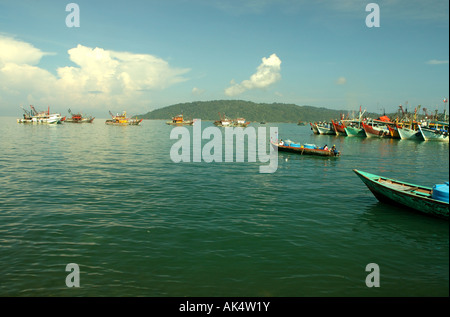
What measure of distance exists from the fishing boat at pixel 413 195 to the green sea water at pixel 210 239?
0.53 meters

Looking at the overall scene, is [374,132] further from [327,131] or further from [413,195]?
[413,195]

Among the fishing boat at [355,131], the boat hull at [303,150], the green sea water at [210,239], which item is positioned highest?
the fishing boat at [355,131]

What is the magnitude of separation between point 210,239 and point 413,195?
11750 millimetres

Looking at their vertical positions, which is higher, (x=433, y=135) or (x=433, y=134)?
(x=433, y=134)

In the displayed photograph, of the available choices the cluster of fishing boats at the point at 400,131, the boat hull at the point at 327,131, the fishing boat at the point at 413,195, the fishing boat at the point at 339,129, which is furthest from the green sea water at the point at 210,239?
the boat hull at the point at 327,131

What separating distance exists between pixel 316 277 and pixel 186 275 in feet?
15.3

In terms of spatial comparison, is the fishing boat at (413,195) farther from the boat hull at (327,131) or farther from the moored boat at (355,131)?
the boat hull at (327,131)

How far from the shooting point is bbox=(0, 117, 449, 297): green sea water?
10.0 meters

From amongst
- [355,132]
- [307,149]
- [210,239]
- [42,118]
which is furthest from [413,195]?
[42,118]

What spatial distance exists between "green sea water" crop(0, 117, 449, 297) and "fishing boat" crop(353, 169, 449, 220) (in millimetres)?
528

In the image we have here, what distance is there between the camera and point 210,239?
13.6 metres

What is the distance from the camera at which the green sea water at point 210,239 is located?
10.0m
